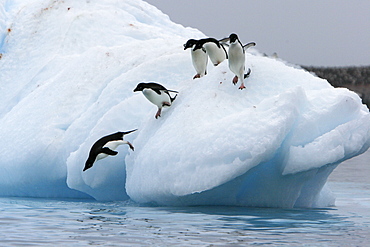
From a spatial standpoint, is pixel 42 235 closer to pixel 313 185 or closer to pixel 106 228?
pixel 106 228

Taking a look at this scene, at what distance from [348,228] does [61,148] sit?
17.4ft

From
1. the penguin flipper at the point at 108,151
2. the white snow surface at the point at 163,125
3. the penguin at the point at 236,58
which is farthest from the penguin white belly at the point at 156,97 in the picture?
the penguin at the point at 236,58

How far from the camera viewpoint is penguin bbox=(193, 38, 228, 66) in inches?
414

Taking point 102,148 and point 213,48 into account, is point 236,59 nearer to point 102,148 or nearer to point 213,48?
point 213,48

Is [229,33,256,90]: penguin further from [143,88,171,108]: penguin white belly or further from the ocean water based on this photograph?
the ocean water

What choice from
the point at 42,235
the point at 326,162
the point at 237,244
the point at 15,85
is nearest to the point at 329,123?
the point at 326,162

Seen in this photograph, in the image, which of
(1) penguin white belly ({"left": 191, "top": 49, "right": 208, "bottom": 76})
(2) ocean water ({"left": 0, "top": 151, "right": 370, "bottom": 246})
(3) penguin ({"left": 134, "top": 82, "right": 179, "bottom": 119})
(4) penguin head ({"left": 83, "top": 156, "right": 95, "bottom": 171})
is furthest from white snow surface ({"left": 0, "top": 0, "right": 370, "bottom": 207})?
(4) penguin head ({"left": 83, "top": 156, "right": 95, "bottom": 171})

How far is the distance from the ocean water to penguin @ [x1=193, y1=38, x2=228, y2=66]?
2434 mm

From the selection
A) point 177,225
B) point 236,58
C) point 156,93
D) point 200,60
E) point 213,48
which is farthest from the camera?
point 213,48

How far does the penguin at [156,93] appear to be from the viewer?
32.3 feet

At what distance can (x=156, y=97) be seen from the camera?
32.7 feet

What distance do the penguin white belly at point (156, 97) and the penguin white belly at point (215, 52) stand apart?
1.08 metres

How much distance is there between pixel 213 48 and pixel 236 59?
4.27 ft

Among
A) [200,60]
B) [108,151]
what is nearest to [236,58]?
[200,60]
